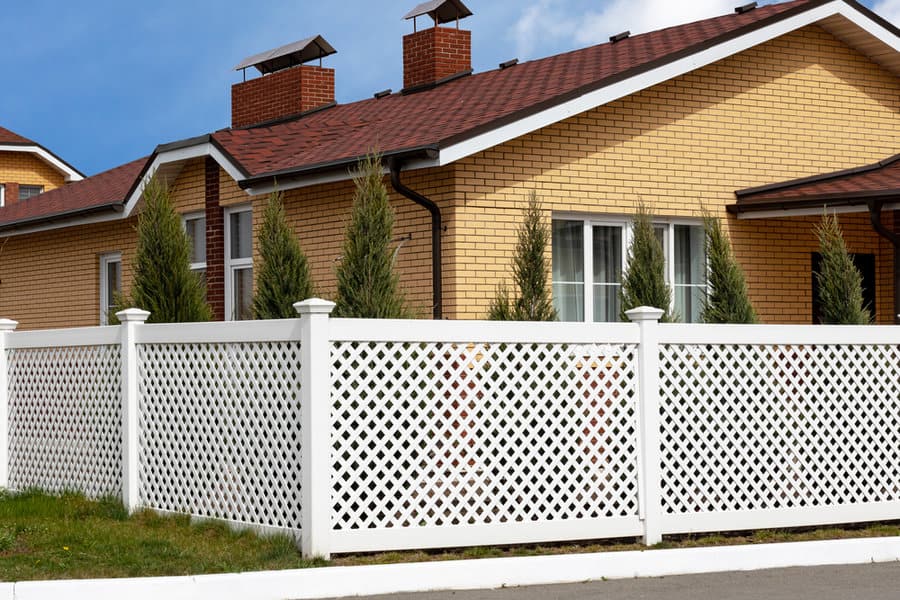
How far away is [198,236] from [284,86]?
5.07 metres

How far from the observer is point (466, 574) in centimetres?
826

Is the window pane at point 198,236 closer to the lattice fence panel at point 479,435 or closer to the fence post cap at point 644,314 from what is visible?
the lattice fence panel at point 479,435

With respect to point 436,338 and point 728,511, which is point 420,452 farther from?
point 728,511

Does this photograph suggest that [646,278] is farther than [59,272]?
No

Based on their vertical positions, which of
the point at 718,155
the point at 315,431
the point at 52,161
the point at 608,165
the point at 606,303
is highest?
the point at 52,161

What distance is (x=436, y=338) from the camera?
8898 mm

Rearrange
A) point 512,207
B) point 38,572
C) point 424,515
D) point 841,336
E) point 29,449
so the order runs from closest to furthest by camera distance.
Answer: point 38,572, point 424,515, point 841,336, point 29,449, point 512,207

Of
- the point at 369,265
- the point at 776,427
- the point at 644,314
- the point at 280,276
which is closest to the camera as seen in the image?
the point at 644,314

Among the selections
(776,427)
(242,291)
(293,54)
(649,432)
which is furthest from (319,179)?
(293,54)

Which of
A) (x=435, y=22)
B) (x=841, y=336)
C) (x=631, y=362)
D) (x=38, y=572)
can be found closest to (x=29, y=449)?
(x=38, y=572)

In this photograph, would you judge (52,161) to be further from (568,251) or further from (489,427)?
(489,427)

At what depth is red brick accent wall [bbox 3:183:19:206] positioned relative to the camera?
1506 inches

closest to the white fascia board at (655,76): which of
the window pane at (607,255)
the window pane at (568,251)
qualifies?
the window pane at (568,251)

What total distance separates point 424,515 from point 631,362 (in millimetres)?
1898
